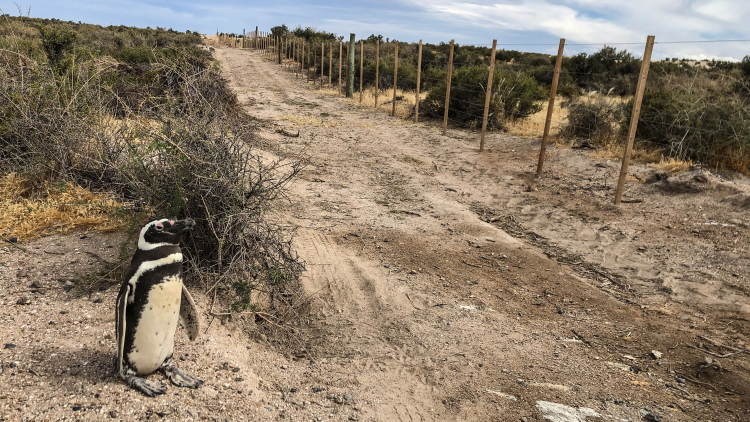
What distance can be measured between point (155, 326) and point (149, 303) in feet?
0.53

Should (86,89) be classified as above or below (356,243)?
above

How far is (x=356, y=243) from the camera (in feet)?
19.4

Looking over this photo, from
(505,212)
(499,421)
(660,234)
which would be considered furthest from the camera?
(505,212)

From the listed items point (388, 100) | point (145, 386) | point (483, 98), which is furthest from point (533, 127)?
point (145, 386)

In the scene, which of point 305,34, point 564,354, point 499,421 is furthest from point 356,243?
point 305,34

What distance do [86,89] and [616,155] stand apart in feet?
30.4

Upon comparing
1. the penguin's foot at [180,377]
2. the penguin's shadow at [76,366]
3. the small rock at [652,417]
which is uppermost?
the penguin's shadow at [76,366]

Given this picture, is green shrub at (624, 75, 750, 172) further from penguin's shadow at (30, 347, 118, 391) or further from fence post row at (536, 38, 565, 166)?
penguin's shadow at (30, 347, 118, 391)

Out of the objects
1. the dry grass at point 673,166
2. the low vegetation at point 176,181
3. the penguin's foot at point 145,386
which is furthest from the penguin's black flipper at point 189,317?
the dry grass at point 673,166

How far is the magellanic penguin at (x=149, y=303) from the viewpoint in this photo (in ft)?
8.61

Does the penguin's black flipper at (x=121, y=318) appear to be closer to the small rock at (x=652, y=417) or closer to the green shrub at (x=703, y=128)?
the small rock at (x=652, y=417)

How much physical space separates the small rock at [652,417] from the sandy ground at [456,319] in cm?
2

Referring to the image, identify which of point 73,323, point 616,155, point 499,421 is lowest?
point 499,421

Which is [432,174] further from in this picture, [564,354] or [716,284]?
[564,354]
